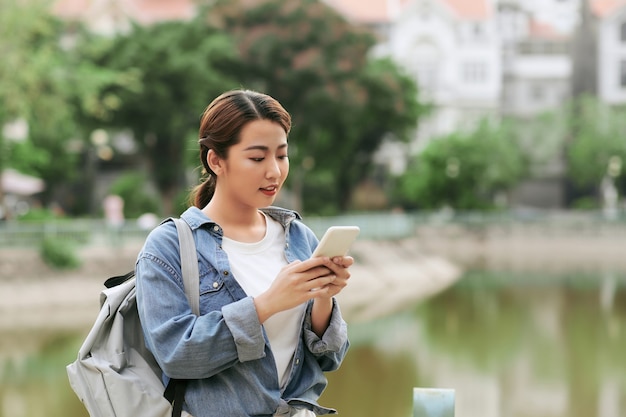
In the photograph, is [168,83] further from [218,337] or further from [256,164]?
[218,337]

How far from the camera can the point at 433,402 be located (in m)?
2.00

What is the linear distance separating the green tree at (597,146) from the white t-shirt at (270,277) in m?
27.5

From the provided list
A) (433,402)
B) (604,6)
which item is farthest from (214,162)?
(604,6)

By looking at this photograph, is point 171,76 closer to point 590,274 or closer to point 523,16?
point 590,274

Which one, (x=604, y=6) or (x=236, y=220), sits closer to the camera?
(x=236, y=220)

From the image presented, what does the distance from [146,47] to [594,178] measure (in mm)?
16503

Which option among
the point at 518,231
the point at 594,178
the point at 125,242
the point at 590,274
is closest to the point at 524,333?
the point at 125,242

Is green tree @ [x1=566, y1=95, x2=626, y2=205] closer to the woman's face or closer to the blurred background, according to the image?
the blurred background

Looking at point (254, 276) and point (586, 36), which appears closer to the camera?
point (254, 276)

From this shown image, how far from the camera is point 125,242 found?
1403cm

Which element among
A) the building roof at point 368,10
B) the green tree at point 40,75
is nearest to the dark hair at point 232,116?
the green tree at point 40,75

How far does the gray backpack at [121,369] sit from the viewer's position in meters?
1.67

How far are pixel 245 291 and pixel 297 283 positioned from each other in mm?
159

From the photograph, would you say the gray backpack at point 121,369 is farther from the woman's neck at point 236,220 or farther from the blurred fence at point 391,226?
the blurred fence at point 391,226
